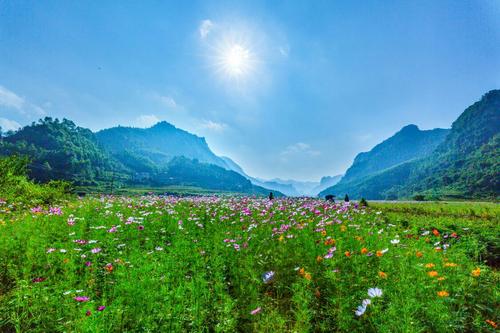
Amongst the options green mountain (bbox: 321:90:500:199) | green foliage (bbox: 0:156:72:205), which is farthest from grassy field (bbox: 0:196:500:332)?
green mountain (bbox: 321:90:500:199)

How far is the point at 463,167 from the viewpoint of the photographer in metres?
107

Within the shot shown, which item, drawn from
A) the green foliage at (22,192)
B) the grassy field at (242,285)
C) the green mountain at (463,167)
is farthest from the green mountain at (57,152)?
the green mountain at (463,167)

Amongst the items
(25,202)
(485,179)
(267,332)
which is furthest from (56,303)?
(485,179)

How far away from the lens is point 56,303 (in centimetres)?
286

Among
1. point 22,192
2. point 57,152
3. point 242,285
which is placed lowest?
point 242,285

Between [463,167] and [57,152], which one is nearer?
[57,152]

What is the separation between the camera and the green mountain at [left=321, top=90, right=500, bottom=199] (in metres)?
79.2

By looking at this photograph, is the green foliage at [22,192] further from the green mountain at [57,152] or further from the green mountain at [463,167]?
the green mountain at [463,167]

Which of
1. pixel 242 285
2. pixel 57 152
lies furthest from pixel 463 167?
pixel 57 152

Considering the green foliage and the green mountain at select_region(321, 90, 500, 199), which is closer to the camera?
the green foliage

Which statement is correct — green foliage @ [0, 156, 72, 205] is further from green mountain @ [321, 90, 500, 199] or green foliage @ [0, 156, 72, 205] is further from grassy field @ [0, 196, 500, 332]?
green mountain @ [321, 90, 500, 199]

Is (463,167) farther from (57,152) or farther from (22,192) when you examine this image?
(57,152)

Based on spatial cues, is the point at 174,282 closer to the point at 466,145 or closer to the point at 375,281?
the point at 375,281

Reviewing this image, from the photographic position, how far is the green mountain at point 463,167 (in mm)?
79188
